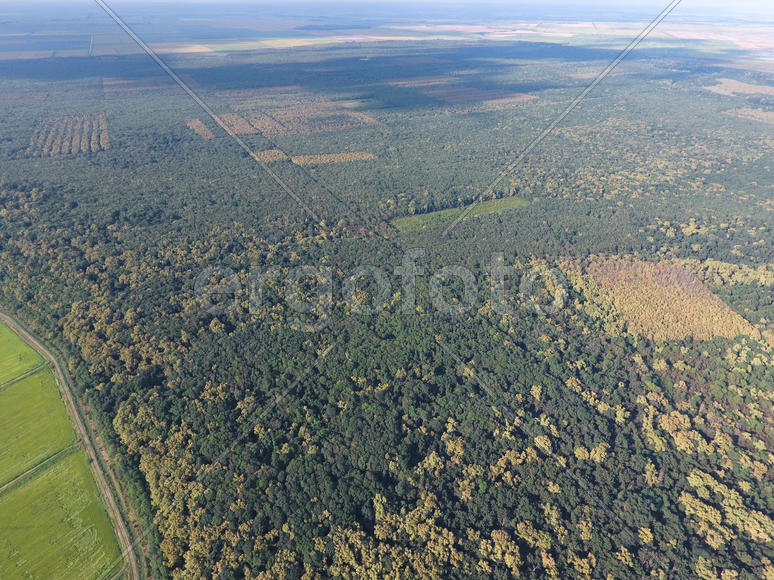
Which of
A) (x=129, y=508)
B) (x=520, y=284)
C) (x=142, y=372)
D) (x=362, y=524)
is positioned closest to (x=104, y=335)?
(x=142, y=372)

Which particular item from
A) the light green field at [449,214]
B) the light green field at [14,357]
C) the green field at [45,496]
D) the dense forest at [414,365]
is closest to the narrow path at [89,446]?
the green field at [45,496]

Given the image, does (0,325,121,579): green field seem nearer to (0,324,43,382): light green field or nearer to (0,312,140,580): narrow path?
(0,312,140,580): narrow path

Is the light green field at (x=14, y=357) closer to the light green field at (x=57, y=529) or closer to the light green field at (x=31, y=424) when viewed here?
the light green field at (x=31, y=424)

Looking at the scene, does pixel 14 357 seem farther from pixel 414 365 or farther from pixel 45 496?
pixel 414 365

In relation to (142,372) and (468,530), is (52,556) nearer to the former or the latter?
(142,372)

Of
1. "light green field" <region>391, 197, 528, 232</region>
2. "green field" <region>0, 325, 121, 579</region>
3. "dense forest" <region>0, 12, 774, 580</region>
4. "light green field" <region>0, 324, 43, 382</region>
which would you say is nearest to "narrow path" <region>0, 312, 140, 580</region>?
"green field" <region>0, 325, 121, 579</region>
